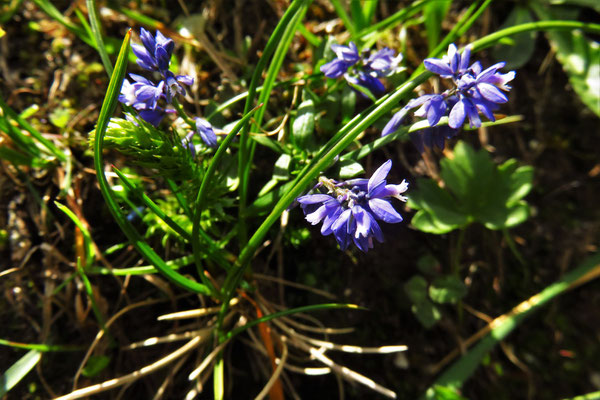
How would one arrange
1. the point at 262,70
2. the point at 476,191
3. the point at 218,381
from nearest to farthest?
the point at 262,70
the point at 218,381
the point at 476,191

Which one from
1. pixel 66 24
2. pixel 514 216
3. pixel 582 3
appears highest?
pixel 66 24

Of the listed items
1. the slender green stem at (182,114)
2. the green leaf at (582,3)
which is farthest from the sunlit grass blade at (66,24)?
the green leaf at (582,3)

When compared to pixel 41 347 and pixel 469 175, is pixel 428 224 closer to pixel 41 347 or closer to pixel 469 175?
pixel 469 175

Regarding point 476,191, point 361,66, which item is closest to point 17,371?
point 361,66

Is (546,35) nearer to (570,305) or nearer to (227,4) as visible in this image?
(570,305)

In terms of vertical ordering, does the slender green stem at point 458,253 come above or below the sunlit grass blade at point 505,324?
above

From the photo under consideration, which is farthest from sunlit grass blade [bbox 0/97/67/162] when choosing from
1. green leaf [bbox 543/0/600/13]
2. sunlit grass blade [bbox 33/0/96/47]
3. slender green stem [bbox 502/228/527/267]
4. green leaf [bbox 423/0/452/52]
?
green leaf [bbox 543/0/600/13]

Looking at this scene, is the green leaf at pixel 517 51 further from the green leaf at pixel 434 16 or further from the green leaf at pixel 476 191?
the green leaf at pixel 476 191
